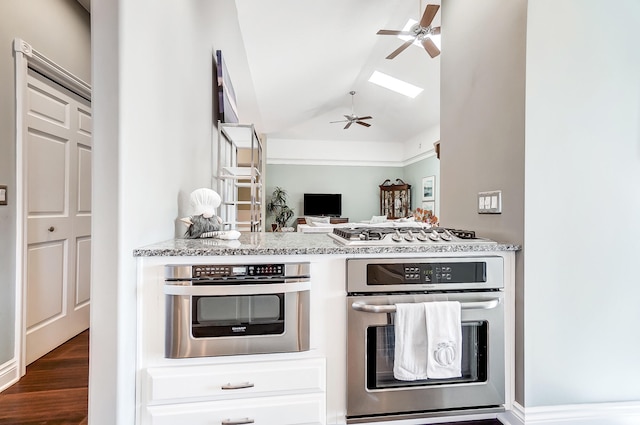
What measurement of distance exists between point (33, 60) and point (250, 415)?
8.38ft

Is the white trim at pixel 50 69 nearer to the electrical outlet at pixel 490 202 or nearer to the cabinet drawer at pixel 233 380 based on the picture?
the cabinet drawer at pixel 233 380

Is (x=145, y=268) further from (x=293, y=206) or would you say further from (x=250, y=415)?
(x=293, y=206)

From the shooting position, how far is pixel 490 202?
1764 mm

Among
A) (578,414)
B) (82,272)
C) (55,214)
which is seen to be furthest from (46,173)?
(578,414)

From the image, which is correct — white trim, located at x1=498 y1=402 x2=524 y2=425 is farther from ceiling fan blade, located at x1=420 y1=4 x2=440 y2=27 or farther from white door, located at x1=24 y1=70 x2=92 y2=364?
ceiling fan blade, located at x1=420 y1=4 x2=440 y2=27

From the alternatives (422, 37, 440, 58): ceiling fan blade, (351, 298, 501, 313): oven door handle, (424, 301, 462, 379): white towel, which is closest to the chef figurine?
(351, 298, 501, 313): oven door handle

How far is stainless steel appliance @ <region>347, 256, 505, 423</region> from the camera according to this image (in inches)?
56.8

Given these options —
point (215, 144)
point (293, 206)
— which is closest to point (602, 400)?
point (215, 144)

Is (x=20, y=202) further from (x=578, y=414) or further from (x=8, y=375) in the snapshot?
(x=578, y=414)

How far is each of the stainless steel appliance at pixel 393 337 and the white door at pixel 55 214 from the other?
221 cm

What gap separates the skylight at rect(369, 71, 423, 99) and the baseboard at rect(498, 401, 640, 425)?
19.3 ft

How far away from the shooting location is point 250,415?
1358 mm

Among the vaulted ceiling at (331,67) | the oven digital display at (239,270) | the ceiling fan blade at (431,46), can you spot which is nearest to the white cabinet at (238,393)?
the oven digital display at (239,270)

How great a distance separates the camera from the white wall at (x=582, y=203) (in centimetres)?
154
